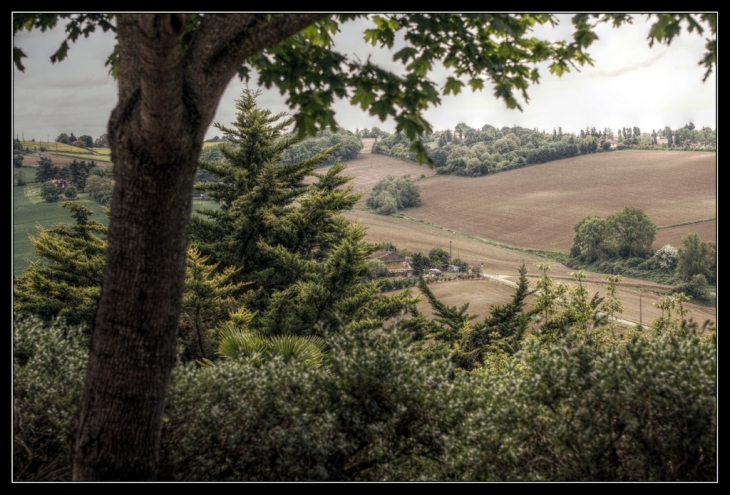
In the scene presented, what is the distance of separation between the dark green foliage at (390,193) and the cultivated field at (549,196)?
3.17ft

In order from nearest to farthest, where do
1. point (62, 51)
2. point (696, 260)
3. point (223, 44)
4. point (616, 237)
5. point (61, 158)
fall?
point (223, 44), point (62, 51), point (61, 158), point (696, 260), point (616, 237)

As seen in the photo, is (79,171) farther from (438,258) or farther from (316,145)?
(438,258)

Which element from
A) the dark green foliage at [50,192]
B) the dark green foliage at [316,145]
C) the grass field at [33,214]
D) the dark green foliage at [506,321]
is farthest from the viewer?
the dark green foliage at [316,145]

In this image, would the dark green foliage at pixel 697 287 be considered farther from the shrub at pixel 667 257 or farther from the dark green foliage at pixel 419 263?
the dark green foliage at pixel 419 263

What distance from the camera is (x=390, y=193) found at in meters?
20.1

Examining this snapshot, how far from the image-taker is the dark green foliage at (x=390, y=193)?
19.9 m

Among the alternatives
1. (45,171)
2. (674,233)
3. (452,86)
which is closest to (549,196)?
(674,233)

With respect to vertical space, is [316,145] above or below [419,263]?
above

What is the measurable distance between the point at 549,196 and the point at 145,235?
2099 cm

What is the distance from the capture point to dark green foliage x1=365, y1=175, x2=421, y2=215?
19.9m

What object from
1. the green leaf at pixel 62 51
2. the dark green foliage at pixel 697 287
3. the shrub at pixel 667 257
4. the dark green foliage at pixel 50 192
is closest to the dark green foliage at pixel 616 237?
the shrub at pixel 667 257

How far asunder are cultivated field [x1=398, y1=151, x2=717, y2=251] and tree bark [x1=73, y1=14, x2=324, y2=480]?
18.7 meters

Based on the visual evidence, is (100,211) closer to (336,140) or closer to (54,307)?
(54,307)

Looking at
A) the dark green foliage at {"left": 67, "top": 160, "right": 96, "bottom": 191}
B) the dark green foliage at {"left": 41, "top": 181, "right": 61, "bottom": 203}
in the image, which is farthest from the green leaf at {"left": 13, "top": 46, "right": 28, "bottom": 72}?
the dark green foliage at {"left": 41, "top": 181, "right": 61, "bottom": 203}
